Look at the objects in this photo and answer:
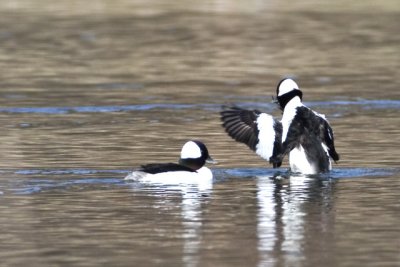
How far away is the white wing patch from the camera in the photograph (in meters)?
17.0

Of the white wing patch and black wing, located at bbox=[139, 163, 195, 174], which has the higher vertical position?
the white wing patch

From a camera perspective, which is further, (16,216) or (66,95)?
(66,95)

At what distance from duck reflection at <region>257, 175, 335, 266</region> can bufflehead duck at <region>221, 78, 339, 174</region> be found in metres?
0.31

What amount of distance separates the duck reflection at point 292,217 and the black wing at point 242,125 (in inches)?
32.0

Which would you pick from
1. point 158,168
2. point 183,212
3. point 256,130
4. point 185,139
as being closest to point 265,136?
point 256,130

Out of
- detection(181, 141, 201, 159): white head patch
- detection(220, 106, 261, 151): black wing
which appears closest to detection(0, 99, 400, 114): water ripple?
detection(220, 106, 261, 151): black wing

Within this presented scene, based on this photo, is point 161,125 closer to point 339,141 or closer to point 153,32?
point 339,141

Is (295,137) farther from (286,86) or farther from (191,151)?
(191,151)

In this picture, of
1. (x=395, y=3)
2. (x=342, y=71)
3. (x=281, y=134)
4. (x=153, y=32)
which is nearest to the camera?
(x=281, y=134)

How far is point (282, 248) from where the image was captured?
12031 mm

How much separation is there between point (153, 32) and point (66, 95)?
13359 millimetres

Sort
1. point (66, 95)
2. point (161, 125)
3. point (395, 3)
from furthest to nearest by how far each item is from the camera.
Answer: point (395, 3) → point (66, 95) → point (161, 125)

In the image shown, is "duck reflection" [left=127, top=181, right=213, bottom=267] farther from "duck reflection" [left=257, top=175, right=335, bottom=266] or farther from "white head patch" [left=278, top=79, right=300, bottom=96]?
"white head patch" [left=278, top=79, right=300, bottom=96]

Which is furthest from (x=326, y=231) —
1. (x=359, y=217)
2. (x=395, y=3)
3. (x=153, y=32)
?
(x=395, y=3)
